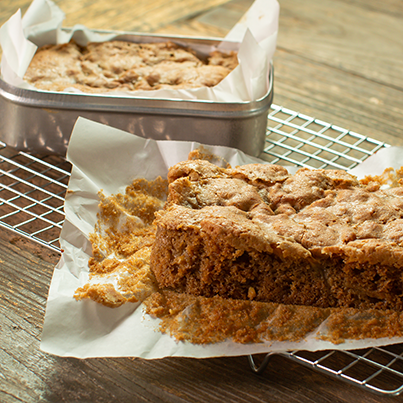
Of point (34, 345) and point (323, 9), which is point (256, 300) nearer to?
point (34, 345)

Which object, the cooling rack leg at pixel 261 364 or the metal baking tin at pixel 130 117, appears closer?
the cooling rack leg at pixel 261 364

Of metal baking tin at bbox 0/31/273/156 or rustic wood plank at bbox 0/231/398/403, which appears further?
metal baking tin at bbox 0/31/273/156

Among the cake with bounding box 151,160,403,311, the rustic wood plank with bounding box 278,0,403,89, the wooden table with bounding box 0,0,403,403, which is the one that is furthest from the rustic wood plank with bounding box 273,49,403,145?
the cake with bounding box 151,160,403,311

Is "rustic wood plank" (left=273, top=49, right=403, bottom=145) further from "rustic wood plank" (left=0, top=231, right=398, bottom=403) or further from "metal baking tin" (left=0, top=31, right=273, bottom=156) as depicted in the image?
"rustic wood plank" (left=0, top=231, right=398, bottom=403)

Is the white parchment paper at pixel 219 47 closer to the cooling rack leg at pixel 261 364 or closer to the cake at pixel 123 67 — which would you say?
the cake at pixel 123 67

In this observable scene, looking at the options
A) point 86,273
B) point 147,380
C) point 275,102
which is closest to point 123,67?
point 275,102

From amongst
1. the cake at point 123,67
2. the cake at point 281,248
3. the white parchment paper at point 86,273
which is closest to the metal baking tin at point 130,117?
the white parchment paper at point 86,273

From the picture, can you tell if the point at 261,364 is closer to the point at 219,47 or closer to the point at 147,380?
the point at 147,380
